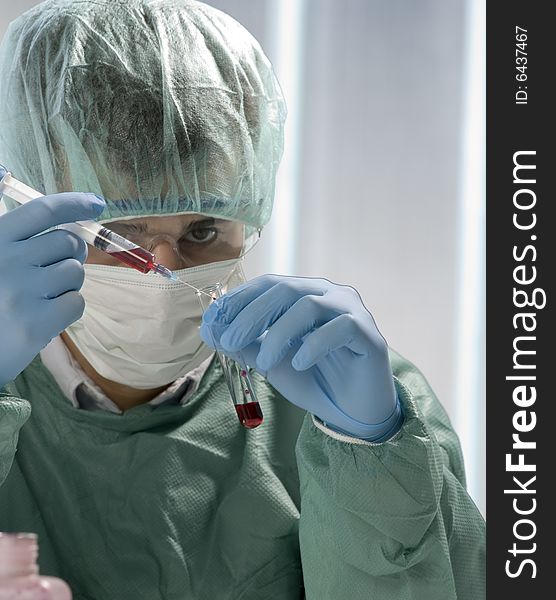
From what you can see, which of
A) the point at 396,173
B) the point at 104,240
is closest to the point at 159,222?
the point at 104,240

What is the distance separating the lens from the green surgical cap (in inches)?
54.9

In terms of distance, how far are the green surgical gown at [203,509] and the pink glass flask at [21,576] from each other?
648 mm

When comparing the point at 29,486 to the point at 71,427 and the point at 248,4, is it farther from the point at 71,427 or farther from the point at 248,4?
the point at 248,4

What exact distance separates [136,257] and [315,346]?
10.4 inches

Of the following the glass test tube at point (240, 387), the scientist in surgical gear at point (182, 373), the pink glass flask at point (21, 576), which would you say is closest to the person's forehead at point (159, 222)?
the scientist in surgical gear at point (182, 373)

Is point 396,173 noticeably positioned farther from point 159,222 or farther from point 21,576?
point 21,576

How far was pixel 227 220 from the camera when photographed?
4.94 feet

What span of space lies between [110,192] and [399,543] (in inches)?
25.6

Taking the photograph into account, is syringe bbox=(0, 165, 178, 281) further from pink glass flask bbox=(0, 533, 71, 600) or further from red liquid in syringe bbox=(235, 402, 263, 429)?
pink glass flask bbox=(0, 533, 71, 600)

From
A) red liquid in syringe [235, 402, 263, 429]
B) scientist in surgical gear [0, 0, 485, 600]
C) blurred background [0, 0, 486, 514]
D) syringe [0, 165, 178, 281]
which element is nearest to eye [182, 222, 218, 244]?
scientist in surgical gear [0, 0, 485, 600]

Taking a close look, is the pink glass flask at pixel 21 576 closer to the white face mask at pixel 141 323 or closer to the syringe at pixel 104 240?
the syringe at pixel 104 240

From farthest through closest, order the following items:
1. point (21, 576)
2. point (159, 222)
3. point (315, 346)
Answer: point (159, 222) < point (315, 346) < point (21, 576)

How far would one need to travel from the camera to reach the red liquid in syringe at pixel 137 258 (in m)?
1.24

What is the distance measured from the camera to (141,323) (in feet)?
4.76
